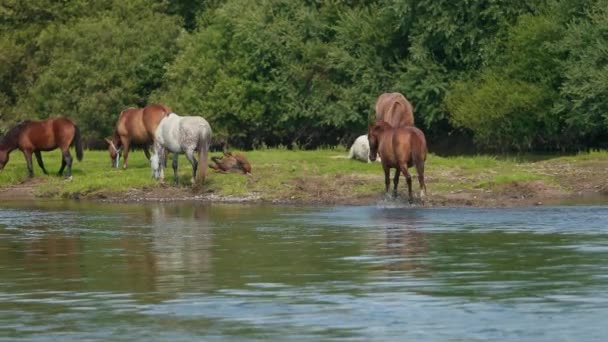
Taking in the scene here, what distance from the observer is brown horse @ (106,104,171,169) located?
116 ft

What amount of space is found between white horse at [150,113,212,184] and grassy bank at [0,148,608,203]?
1.17ft

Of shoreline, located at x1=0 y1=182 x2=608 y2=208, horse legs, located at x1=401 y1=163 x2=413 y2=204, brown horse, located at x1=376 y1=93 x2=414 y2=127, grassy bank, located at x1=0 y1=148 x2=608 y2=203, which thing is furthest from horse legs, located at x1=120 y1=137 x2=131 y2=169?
horse legs, located at x1=401 y1=163 x2=413 y2=204

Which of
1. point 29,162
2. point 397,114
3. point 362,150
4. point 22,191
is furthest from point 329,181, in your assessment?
point 29,162

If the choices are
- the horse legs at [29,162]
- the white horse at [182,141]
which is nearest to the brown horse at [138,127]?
the white horse at [182,141]

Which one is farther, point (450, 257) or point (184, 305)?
point (450, 257)

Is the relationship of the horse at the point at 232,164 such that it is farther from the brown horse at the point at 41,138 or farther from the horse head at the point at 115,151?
the horse head at the point at 115,151

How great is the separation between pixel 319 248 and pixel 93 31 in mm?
38587

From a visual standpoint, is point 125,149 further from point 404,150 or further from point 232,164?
point 404,150

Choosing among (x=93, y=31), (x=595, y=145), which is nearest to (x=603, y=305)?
(x=595, y=145)

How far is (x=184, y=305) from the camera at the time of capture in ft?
48.9

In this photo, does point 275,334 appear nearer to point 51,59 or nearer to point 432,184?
point 432,184

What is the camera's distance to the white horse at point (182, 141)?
32.9 meters

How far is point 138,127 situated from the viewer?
3612cm

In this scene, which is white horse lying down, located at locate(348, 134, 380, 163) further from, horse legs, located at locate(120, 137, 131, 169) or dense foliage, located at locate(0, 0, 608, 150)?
dense foliage, located at locate(0, 0, 608, 150)
